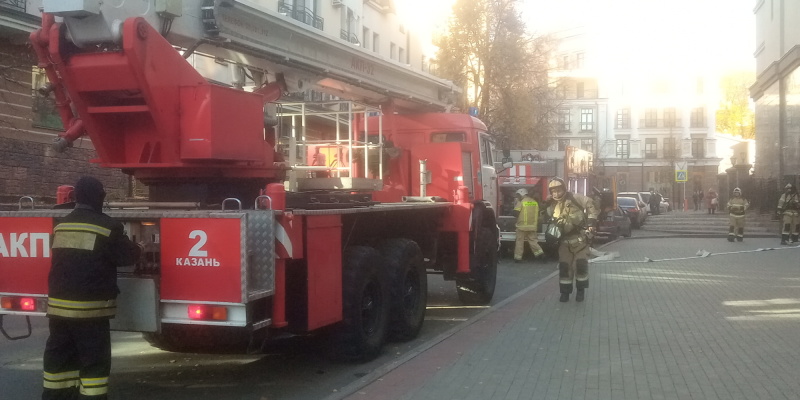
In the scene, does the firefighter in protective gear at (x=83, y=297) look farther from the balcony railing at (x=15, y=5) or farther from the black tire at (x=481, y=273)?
the balcony railing at (x=15, y=5)

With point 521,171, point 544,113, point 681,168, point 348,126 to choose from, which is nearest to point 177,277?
point 348,126

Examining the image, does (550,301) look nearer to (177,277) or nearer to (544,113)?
(177,277)

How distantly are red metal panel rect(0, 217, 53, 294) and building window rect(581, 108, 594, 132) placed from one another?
78.7 m

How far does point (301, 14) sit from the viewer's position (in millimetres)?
28797

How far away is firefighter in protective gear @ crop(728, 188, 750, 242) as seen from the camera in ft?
82.4

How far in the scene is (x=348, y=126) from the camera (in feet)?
31.7

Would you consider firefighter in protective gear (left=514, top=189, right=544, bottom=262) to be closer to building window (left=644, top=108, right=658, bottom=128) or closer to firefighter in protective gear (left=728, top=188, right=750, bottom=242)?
firefighter in protective gear (left=728, top=188, right=750, bottom=242)

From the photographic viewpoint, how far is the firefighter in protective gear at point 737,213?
25109mm

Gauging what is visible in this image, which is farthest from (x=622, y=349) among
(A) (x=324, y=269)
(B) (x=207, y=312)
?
(B) (x=207, y=312)

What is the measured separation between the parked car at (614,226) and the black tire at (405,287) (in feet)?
63.2

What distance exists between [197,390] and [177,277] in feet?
4.91

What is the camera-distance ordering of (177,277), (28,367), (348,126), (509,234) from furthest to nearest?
(509,234), (348,126), (28,367), (177,277)

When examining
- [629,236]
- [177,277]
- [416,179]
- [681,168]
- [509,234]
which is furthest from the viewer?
[681,168]

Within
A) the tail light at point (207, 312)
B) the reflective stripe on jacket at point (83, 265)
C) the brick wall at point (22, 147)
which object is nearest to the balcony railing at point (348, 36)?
the brick wall at point (22, 147)
